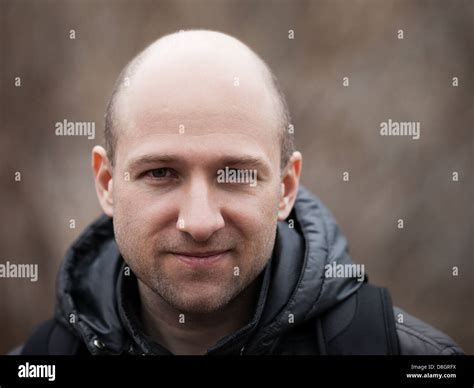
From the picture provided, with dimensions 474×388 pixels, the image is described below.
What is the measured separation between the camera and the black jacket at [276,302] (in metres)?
1.18

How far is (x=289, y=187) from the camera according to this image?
1.23 m

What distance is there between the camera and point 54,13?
5.21 feet

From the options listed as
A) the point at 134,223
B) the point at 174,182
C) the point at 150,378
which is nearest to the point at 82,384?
the point at 150,378

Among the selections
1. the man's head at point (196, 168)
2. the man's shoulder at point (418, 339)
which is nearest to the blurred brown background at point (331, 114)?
the man's shoulder at point (418, 339)

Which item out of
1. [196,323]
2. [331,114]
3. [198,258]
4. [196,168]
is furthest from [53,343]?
[331,114]

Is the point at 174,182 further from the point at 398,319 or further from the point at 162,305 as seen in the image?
the point at 398,319

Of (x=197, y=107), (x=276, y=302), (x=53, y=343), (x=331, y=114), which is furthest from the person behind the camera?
(x=331, y=114)

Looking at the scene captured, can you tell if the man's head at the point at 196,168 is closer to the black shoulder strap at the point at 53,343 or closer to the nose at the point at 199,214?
the nose at the point at 199,214

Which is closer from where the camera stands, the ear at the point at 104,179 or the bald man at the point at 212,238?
the bald man at the point at 212,238

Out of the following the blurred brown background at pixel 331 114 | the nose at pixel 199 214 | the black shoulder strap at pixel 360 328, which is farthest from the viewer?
the blurred brown background at pixel 331 114

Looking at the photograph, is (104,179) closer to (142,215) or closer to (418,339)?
(142,215)

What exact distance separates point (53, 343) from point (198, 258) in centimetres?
45

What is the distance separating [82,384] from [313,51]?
110 centimetres

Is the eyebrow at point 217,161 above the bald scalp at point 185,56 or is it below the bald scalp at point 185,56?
below
